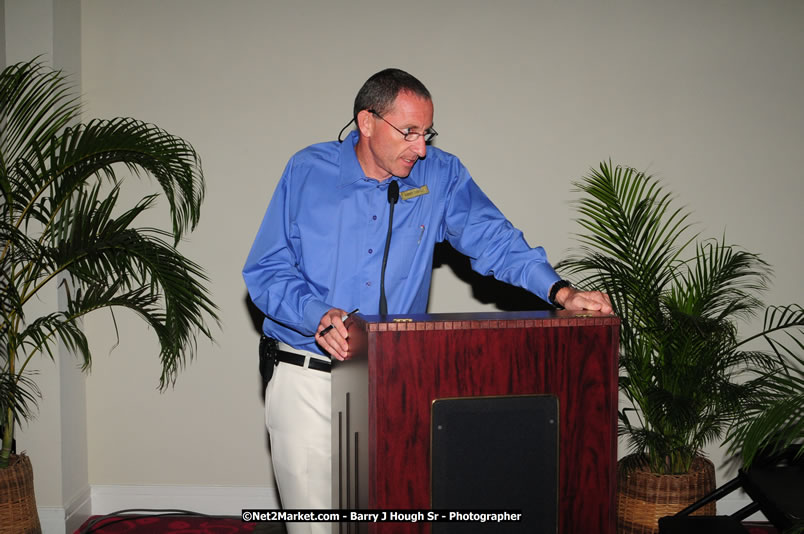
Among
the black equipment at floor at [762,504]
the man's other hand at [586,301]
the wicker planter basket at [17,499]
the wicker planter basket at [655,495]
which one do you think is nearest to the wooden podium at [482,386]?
the man's other hand at [586,301]

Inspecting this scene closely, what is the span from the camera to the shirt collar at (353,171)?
2.36m

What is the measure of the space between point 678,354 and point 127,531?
3091 mm

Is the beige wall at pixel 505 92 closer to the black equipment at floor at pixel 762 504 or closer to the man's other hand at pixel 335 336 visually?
the black equipment at floor at pixel 762 504

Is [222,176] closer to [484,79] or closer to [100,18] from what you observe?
[100,18]

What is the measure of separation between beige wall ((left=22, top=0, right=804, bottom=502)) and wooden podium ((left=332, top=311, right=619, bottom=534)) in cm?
262

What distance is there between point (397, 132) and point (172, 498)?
305 cm

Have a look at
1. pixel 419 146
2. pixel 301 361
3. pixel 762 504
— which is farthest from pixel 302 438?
pixel 762 504

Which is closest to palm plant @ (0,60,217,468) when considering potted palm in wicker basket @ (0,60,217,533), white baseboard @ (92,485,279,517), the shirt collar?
potted palm in wicker basket @ (0,60,217,533)

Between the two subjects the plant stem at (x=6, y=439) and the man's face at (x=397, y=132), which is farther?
the plant stem at (x=6, y=439)

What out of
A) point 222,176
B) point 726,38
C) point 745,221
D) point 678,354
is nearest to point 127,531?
point 222,176

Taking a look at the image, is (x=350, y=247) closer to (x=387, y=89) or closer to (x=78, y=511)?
(x=387, y=89)

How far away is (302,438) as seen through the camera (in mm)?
2348

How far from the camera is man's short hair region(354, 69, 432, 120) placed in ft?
7.28

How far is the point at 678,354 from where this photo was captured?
3.32 metres
